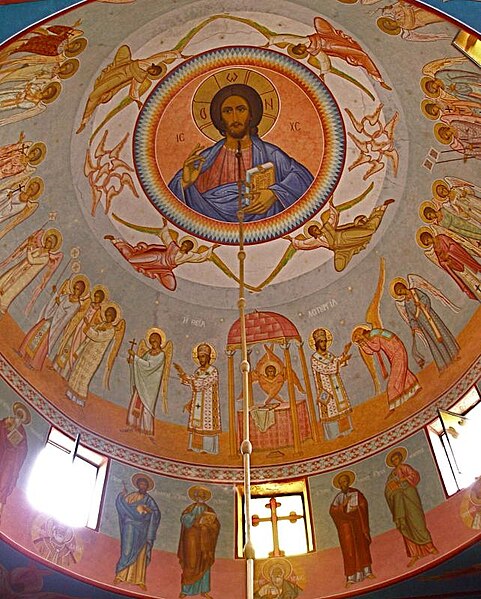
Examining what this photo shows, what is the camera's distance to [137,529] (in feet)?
39.8

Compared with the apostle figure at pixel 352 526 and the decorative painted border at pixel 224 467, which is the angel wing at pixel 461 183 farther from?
the apostle figure at pixel 352 526

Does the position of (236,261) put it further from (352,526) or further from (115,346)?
(352,526)

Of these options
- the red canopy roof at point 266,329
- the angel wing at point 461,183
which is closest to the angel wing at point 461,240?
the angel wing at point 461,183

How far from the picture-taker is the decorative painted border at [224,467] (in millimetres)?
12195

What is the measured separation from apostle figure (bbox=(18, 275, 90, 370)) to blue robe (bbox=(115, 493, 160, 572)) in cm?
239

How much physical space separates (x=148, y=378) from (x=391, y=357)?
3.85 meters

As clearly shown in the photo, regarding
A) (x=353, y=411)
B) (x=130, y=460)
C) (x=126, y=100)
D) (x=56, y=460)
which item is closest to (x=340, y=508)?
(x=353, y=411)

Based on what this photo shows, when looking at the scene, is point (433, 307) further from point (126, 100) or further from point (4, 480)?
point (4, 480)

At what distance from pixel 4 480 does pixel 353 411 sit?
5.35 m

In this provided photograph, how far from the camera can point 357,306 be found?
13797 millimetres

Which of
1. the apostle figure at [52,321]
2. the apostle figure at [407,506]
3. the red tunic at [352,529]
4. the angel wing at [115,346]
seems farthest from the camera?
the angel wing at [115,346]

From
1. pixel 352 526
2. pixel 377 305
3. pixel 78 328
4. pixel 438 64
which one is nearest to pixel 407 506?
pixel 352 526

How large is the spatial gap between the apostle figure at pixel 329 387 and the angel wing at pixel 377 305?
54 cm

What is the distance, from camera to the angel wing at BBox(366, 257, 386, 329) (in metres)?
13.6
